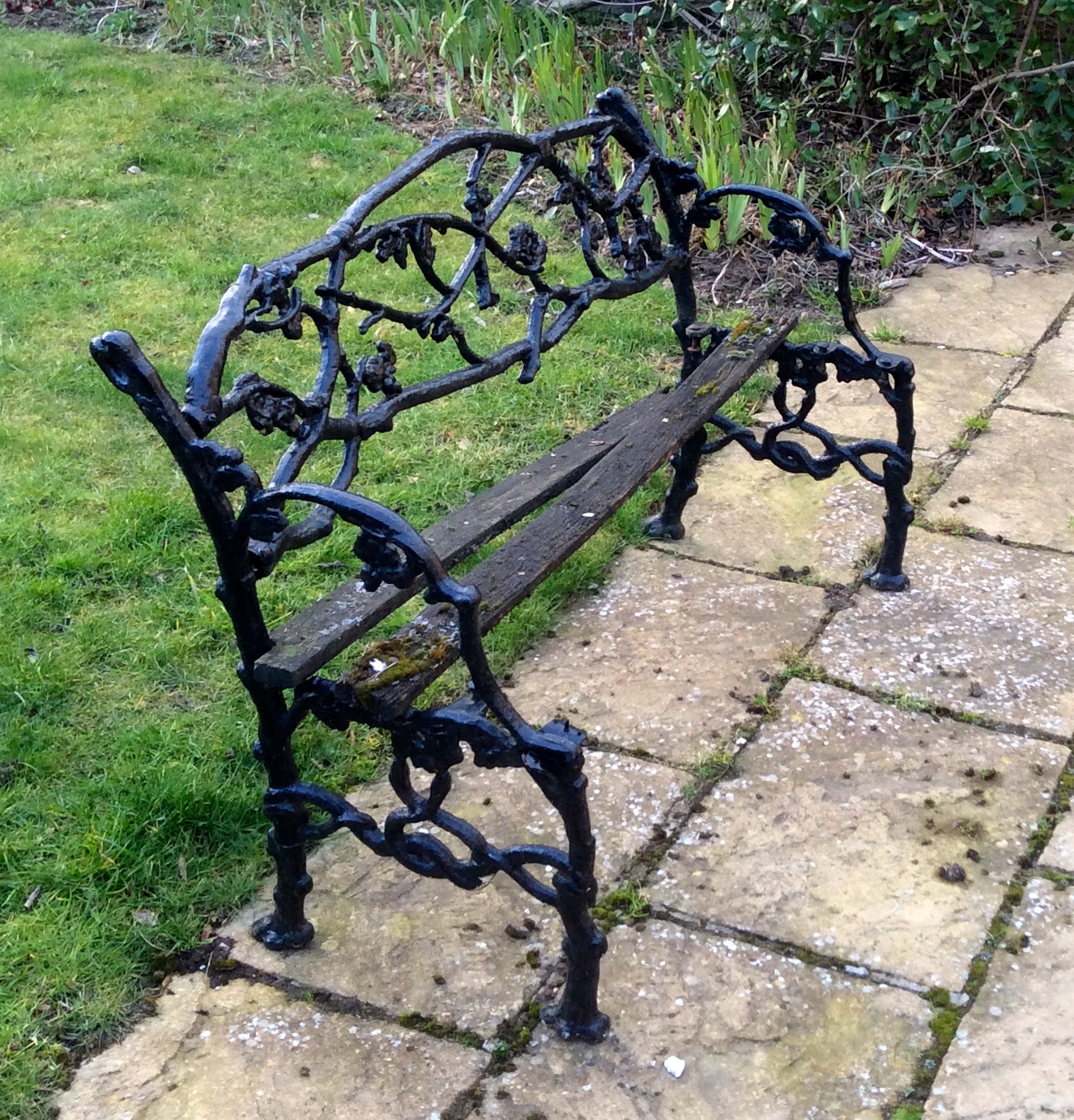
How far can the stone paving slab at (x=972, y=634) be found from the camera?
3.22 meters

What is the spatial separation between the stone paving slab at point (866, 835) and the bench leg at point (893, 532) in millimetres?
558

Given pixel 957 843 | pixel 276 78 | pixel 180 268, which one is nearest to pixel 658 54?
pixel 276 78


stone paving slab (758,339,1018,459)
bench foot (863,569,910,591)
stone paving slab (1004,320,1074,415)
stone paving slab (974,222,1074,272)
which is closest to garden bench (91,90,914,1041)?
bench foot (863,569,910,591)

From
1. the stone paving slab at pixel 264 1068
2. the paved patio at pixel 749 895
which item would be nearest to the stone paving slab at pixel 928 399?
the paved patio at pixel 749 895

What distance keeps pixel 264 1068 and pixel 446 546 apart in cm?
103

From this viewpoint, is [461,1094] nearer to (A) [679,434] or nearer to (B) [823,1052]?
(B) [823,1052]

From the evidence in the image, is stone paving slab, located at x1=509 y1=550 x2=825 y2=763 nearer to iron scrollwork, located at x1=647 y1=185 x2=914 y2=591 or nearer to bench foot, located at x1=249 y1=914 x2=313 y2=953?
iron scrollwork, located at x1=647 y1=185 x2=914 y2=591

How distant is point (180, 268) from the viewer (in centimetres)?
572

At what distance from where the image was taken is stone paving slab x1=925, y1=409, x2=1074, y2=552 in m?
3.96

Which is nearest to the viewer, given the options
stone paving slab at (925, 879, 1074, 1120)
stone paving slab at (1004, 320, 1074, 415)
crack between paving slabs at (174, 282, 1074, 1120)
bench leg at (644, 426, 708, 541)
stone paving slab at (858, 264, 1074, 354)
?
stone paving slab at (925, 879, 1074, 1120)

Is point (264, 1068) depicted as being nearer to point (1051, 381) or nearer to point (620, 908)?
point (620, 908)

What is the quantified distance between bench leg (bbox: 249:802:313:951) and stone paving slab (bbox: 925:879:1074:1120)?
1120mm

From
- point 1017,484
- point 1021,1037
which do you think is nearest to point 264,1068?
point 1021,1037

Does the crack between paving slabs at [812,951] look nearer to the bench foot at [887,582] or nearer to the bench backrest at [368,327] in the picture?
the bench foot at [887,582]
